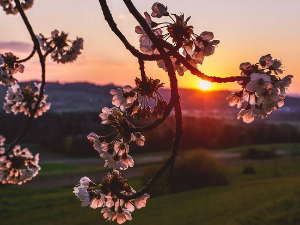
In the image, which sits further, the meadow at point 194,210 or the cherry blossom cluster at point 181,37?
the meadow at point 194,210

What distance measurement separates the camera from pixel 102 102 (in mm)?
→ 176750

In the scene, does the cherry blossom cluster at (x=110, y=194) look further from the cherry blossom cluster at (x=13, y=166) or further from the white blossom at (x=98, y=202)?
the cherry blossom cluster at (x=13, y=166)

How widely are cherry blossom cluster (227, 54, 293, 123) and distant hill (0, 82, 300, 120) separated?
5261 inches

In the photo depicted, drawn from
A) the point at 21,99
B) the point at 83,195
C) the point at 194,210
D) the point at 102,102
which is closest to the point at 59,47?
the point at 21,99

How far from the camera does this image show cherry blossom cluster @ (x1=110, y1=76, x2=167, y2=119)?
7.17ft

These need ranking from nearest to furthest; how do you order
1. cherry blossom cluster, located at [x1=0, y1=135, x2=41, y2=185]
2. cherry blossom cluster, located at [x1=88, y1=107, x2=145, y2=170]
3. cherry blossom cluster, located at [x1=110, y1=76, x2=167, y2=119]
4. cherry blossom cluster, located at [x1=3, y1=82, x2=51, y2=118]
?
cherry blossom cluster, located at [x1=110, y1=76, x2=167, y2=119] → cherry blossom cluster, located at [x1=88, y1=107, x2=145, y2=170] → cherry blossom cluster, located at [x1=0, y1=135, x2=41, y2=185] → cherry blossom cluster, located at [x1=3, y1=82, x2=51, y2=118]

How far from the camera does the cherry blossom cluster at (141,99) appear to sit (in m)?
2.19

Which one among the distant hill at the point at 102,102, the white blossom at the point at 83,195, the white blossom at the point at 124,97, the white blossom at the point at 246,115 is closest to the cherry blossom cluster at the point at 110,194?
the white blossom at the point at 83,195

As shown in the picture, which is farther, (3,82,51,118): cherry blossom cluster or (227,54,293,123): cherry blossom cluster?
(3,82,51,118): cherry blossom cluster

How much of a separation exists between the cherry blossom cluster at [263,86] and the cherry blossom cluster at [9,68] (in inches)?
122

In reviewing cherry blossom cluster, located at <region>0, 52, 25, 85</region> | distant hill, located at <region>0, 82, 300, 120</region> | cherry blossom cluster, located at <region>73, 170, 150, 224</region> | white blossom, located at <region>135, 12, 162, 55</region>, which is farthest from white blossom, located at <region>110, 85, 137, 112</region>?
distant hill, located at <region>0, 82, 300, 120</region>

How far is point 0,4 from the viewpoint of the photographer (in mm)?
5262

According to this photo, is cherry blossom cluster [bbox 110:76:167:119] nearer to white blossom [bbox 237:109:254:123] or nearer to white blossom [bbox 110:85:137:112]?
white blossom [bbox 110:85:137:112]

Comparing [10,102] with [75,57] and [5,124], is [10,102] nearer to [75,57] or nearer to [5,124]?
[75,57]
